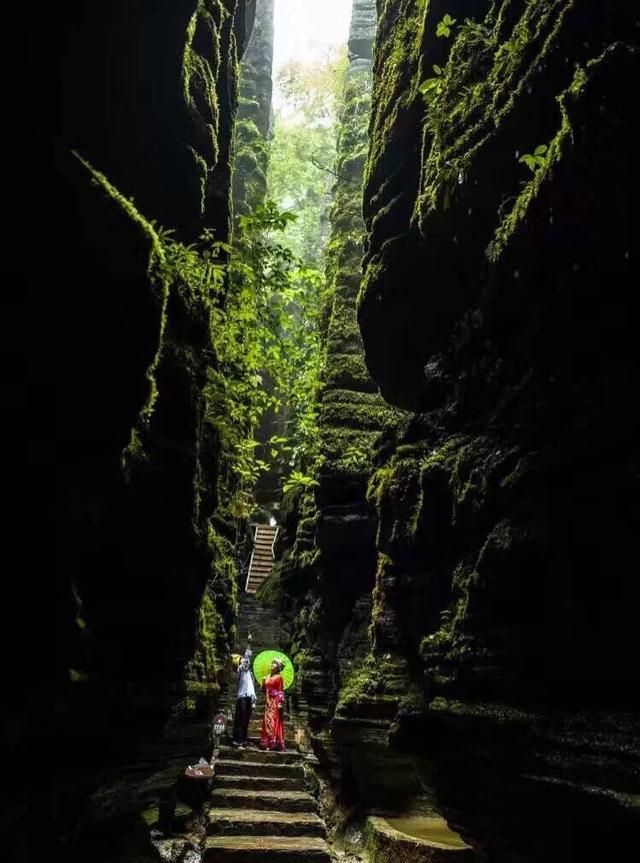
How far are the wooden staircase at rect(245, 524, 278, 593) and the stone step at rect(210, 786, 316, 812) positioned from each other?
13.8 m

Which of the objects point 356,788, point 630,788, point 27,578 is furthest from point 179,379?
point 356,788

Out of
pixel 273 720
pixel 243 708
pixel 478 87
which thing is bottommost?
pixel 273 720

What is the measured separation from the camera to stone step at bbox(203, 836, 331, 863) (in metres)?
8.70

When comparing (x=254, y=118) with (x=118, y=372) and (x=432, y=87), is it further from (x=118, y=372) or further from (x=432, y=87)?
(x=118, y=372)

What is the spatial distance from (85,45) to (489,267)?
2.81 meters

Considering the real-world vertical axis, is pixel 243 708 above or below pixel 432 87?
below

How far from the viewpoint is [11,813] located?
12.6 feet

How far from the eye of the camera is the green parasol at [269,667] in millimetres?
14734

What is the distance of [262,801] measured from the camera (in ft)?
35.0

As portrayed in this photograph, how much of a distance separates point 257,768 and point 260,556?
1532 centimetres

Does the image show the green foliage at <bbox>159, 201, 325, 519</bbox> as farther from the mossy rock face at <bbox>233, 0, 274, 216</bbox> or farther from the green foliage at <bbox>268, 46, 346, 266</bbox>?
the green foliage at <bbox>268, 46, 346, 266</bbox>

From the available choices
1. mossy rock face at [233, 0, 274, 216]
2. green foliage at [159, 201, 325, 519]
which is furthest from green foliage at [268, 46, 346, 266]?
green foliage at [159, 201, 325, 519]

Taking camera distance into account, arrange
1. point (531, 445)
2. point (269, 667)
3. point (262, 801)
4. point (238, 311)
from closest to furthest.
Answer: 1. point (531, 445)
2. point (238, 311)
3. point (262, 801)
4. point (269, 667)

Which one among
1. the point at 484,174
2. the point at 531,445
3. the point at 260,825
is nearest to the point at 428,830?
the point at 260,825
